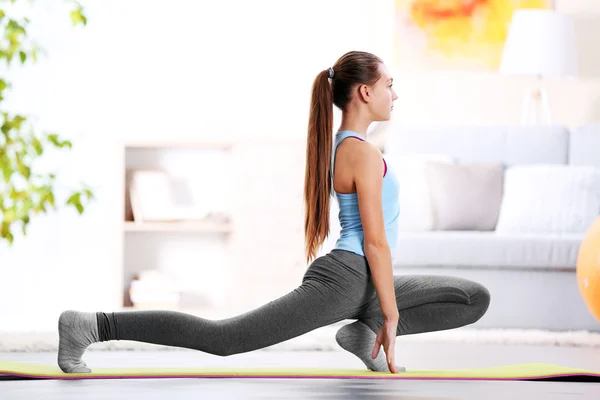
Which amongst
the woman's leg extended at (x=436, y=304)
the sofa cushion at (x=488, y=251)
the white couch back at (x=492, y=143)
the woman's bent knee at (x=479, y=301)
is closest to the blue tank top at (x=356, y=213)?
the woman's leg extended at (x=436, y=304)

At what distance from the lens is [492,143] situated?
462 centimetres

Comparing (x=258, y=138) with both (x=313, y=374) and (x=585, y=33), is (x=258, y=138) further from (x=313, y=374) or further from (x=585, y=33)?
(x=313, y=374)

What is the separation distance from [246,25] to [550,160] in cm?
184

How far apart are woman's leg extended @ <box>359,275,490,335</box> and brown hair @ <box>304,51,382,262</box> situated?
0.24m

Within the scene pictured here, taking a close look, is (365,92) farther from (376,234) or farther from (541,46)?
(541,46)

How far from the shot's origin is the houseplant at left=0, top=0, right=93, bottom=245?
4570 millimetres

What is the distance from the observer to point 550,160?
458cm

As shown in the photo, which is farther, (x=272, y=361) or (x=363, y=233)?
(x=272, y=361)

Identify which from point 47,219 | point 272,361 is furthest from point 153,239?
point 272,361

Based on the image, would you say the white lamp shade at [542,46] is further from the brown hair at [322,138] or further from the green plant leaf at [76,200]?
the brown hair at [322,138]

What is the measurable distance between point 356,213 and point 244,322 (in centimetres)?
36

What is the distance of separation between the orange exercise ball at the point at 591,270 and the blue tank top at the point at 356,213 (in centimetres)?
123

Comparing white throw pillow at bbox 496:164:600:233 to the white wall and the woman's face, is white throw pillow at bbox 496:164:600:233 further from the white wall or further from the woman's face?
the woman's face

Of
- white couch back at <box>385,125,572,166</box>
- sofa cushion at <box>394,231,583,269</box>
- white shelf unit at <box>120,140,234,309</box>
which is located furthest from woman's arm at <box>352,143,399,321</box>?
white shelf unit at <box>120,140,234,309</box>
